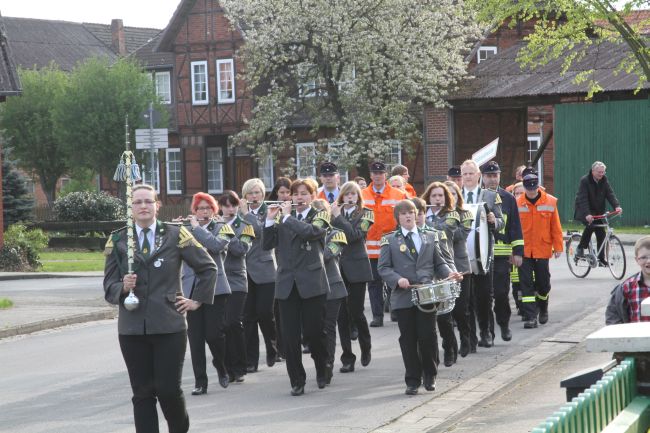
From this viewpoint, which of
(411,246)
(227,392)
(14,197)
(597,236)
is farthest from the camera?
(14,197)

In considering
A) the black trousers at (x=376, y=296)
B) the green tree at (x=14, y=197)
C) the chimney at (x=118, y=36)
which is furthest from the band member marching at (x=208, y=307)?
the chimney at (x=118, y=36)

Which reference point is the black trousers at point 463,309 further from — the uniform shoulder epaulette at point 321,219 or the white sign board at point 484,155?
the white sign board at point 484,155

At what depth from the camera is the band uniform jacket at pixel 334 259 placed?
442 inches

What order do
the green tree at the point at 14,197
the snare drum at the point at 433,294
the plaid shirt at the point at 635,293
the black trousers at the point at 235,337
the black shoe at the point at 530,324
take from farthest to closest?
the green tree at the point at 14,197
the black shoe at the point at 530,324
the black trousers at the point at 235,337
the snare drum at the point at 433,294
the plaid shirt at the point at 635,293

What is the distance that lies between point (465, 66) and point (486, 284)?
31.0 metres

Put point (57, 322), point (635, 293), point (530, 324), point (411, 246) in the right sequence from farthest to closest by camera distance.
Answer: point (57, 322) < point (530, 324) < point (411, 246) < point (635, 293)

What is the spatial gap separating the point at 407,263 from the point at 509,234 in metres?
3.82

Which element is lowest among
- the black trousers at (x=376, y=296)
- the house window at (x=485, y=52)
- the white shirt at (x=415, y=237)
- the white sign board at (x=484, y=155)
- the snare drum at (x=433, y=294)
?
the black trousers at (x=376, y=296)

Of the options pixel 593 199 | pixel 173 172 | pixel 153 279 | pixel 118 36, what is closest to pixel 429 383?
pixel 153 279

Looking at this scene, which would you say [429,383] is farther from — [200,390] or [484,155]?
[484,155]

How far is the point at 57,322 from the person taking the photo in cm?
1730

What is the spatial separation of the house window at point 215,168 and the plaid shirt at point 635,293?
4675 cm

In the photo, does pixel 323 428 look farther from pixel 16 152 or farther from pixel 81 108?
pixel 16 152

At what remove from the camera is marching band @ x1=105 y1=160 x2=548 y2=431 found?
415 inches
